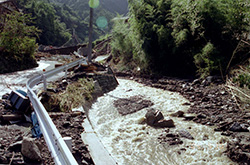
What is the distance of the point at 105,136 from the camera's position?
5086 millimetres

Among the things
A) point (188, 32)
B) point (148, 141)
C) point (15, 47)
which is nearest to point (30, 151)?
point (148, 141)

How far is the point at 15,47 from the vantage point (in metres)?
9.26

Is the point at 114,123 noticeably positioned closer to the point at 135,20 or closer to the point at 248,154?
the point at 248,154

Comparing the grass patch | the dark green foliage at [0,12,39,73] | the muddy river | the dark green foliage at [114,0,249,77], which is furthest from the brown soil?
the dark green foliage at [0,12,39,73]

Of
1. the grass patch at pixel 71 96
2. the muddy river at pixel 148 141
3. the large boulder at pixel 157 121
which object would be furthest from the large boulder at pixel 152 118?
the grass patch at pixel 71 96

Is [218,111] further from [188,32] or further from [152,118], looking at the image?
[188,32]

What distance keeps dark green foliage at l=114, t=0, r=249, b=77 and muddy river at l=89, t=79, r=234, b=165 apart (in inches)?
133

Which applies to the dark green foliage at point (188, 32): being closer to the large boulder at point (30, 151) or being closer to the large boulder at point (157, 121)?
the large boulder at point (157, 121)

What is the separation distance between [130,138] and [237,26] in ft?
22.7

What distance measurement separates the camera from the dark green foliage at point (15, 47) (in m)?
8.93

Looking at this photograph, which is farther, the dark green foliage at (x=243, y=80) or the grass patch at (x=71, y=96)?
the dark green foliage at (x=243, y=80)

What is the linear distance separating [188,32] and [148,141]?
23.4 feet

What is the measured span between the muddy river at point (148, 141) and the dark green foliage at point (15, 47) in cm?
473

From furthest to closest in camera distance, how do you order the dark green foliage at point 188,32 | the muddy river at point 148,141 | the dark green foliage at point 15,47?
the dark green foliage at point 15,47 → the dark green foliage at point 188,32 → the muddy river at point 148,141
